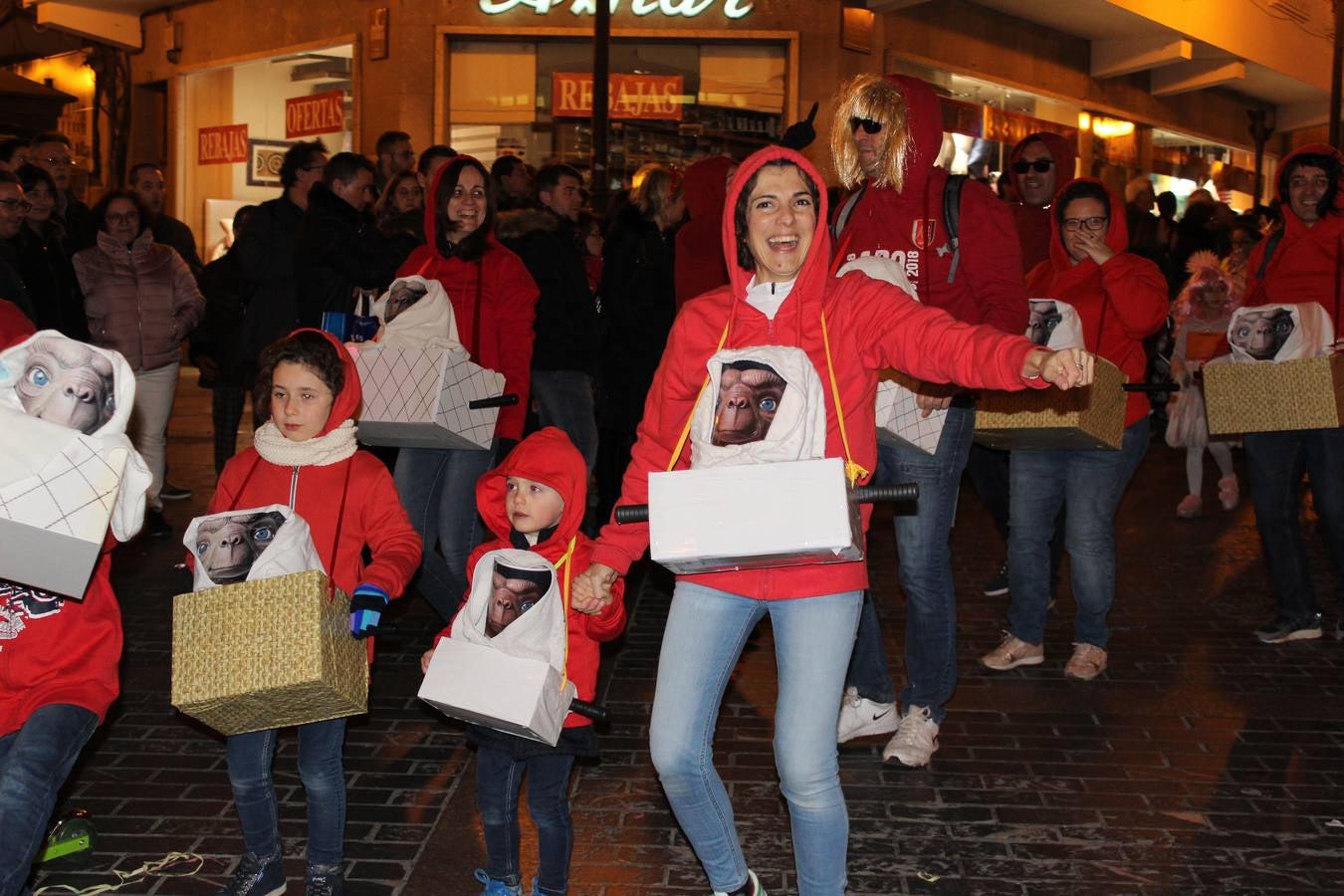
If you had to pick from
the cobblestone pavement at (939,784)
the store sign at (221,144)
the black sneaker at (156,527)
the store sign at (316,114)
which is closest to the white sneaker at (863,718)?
the cobblestone pavement at (939,784)

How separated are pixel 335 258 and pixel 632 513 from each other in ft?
14.1

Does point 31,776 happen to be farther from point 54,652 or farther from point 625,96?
point 625,96

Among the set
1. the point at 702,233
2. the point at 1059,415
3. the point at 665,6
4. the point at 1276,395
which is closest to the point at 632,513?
the point at 1059,415

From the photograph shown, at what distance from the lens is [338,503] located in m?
4.49

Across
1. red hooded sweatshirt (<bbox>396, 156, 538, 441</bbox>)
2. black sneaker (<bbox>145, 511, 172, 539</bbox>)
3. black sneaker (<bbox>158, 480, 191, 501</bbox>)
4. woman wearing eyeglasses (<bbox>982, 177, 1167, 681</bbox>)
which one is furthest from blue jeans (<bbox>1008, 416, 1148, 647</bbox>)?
black sneaker (<bbox>158, 480, 191, 501</bbox>)

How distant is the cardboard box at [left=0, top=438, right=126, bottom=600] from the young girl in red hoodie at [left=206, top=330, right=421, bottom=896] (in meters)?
0.89

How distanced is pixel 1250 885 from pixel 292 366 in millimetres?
3302

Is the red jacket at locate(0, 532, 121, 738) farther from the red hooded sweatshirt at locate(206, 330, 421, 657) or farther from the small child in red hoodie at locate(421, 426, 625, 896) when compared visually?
the small child in red hoodie at locate(421, 426, 625, 896)

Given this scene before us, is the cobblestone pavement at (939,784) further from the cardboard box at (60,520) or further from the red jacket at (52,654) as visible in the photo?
the cardboard box at (60,520)

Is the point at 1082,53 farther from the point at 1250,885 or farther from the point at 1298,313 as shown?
the point at 1250,885

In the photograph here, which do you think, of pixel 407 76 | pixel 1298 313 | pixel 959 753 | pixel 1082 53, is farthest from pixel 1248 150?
pixel 959 753

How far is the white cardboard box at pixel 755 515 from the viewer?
3.35 metres

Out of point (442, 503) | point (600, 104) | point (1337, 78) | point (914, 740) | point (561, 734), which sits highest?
point (1337, 78)

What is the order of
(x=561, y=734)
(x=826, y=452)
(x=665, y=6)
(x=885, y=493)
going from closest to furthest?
(x=885, y=493) → (x=826, y=452) → (x=561, y=734) → (x=665, y=6)
